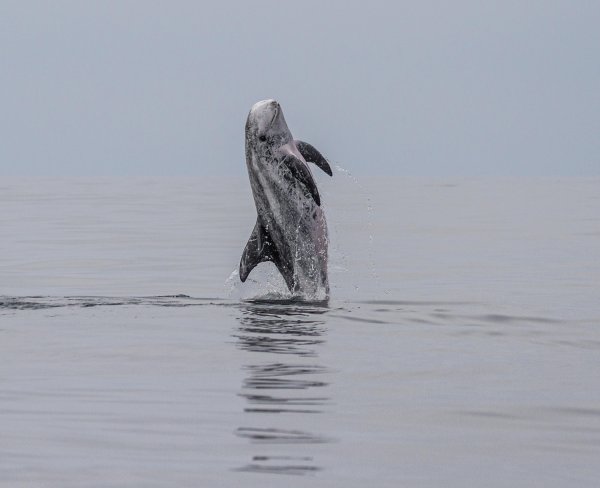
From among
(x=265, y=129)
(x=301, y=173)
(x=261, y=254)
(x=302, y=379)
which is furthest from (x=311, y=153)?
(x=302, y=379)

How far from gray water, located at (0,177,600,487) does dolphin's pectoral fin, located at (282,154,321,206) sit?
187 cm

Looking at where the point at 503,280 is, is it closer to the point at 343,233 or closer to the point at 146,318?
the point at 146,318

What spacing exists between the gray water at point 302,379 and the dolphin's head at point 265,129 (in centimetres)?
263

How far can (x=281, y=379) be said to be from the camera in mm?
13641

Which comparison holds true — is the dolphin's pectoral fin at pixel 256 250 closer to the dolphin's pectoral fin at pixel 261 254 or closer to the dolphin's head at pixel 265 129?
the dolphin's pectoral fin at pixel 261 254

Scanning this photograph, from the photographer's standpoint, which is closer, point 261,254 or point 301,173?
point 301,173

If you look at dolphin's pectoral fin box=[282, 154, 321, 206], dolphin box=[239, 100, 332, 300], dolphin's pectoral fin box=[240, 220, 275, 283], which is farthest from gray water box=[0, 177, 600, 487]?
dolphin's pectoral fin box=[282, 154, 321, 206]

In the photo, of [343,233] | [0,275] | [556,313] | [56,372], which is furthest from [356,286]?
[343,233]

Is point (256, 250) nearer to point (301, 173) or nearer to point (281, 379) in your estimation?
point (301, 173)

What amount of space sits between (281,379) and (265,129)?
29.3 feet

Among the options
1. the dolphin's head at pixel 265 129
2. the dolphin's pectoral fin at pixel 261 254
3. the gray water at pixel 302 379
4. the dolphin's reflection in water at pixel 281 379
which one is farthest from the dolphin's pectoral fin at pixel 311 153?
the dolphin's reflection in water at pixel 281 379

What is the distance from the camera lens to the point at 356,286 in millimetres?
25438

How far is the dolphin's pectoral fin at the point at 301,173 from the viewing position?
67.7 feet

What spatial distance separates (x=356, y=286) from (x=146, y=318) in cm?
721
